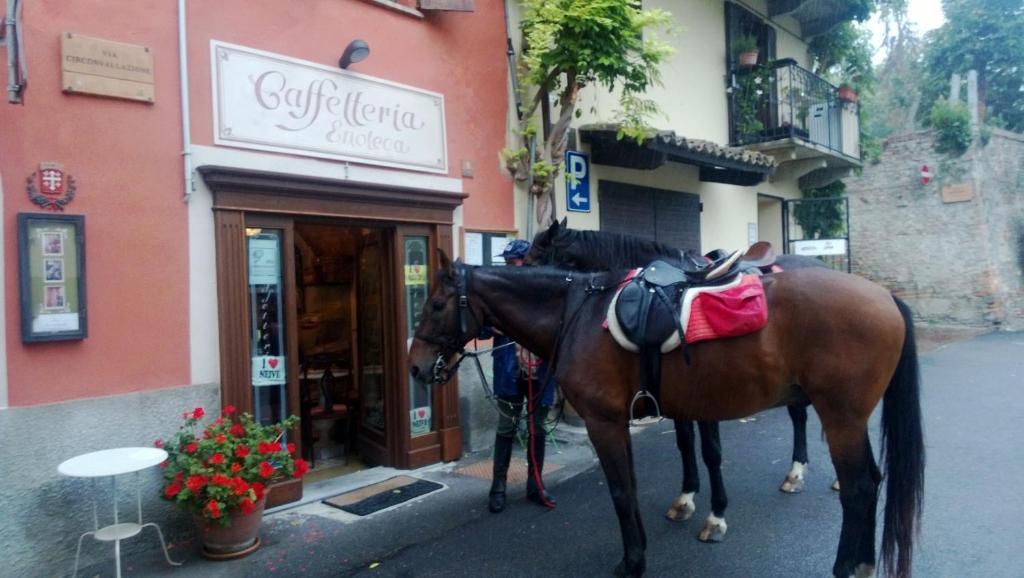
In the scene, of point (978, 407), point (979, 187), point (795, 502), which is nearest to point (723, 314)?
point (795, 502)

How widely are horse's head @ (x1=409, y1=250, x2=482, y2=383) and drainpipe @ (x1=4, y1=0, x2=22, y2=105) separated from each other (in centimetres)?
259

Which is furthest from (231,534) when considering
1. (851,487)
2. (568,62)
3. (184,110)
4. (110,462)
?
(568,62)

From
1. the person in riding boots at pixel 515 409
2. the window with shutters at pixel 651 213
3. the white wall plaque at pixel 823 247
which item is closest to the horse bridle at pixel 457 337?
the person in riding boots at pixel 515 409

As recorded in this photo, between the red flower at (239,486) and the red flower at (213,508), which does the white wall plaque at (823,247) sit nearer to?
the red flower at (239,486)

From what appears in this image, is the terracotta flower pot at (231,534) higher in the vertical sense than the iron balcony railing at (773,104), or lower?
lower

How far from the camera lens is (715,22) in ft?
34.6

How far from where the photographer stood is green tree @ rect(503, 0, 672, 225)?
6.40 meters

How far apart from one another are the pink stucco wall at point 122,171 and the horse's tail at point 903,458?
4414 millimetres

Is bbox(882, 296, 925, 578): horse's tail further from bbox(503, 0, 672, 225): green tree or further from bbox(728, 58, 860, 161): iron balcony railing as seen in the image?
→ bbox(728, 58, 860, 161): iron balcony railing

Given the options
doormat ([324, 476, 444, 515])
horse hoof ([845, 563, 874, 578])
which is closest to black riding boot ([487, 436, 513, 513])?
doormat ([324, 476, 444, 515])

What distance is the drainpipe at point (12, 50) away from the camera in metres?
3.72

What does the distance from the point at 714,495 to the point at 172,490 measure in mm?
3379

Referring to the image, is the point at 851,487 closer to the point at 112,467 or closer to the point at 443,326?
the point at 443,326

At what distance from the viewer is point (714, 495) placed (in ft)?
14.1
